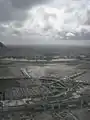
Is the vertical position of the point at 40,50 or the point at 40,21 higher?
the point at 40,21

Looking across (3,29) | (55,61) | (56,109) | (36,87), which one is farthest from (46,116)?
(3,29)

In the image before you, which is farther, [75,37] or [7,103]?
[75,37]

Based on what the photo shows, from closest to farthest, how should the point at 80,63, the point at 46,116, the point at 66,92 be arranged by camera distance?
the point at 46,116, the point at 66,92, the point at 80,63

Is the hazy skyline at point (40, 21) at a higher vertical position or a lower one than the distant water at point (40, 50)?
higher

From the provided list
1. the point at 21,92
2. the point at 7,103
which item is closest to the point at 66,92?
the point at 21,92

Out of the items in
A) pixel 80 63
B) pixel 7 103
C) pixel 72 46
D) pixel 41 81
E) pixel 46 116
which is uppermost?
pixel 72 46

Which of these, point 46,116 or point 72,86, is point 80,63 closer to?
point 72,86

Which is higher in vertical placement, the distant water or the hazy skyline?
the hazy skyline

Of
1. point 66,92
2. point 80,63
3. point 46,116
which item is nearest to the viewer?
point 46,116

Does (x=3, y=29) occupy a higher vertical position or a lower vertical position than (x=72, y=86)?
higher
